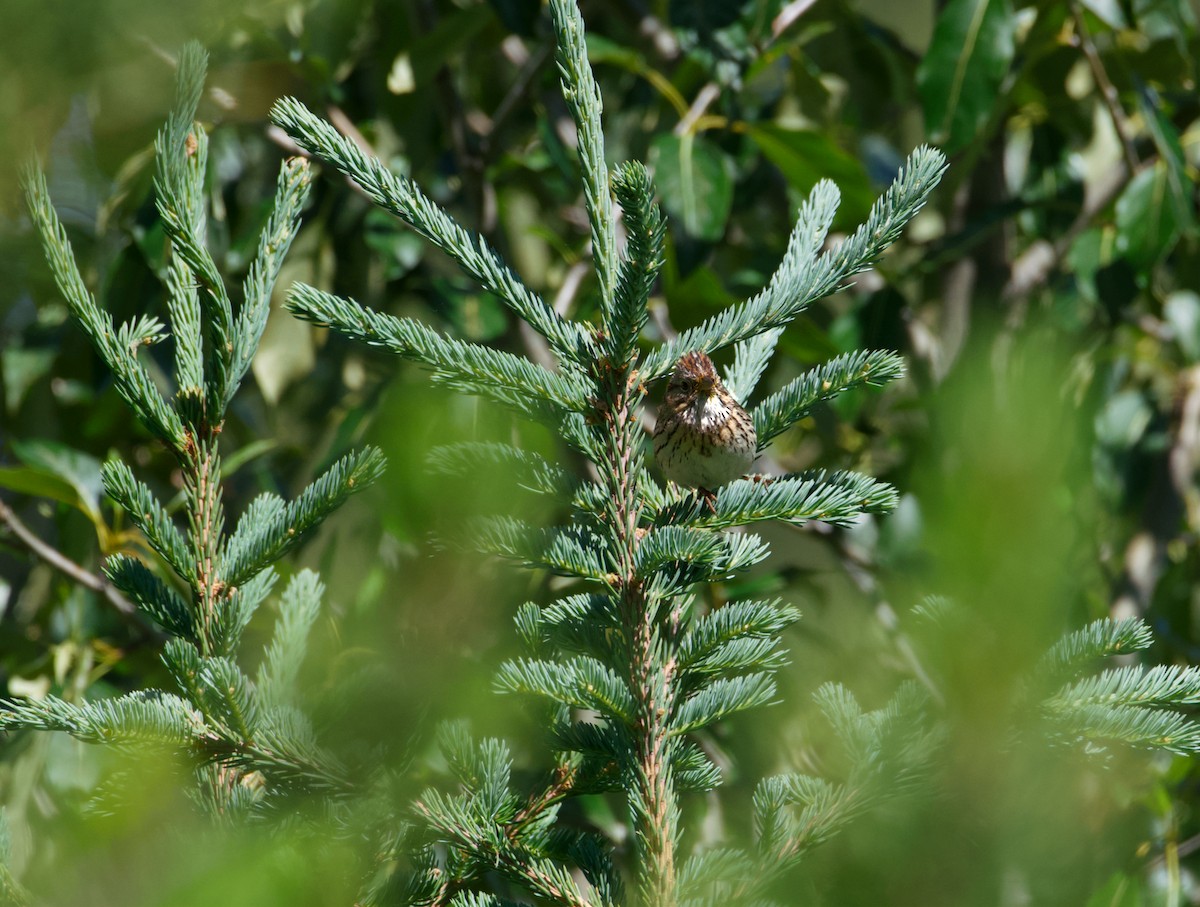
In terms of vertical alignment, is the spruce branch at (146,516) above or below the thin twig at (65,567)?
below

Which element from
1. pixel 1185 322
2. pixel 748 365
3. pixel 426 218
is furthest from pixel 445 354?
pixel 1185 322

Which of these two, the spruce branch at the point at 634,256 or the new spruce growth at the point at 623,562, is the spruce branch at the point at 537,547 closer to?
the new spruce growth at the point at 623,562

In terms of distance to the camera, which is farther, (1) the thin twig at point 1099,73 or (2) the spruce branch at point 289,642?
(1) the thin twig at point 1099,73

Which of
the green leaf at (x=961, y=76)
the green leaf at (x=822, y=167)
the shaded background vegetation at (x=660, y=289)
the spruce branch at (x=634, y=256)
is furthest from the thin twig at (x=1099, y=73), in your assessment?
the spruce branch at (x=634, y=256)

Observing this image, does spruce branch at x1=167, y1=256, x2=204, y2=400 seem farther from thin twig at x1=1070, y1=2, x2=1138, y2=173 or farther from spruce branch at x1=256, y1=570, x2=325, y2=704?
thin twig at x1=1070, y1=2, x2=1138, y2=173

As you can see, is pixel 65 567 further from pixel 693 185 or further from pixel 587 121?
pixel 587 121

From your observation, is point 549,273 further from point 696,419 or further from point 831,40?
point 696,419

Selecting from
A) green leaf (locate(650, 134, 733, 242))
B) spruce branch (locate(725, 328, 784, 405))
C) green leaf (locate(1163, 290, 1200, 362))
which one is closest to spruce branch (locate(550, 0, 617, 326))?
spruce branch (locate(725, 328, 784, 405))
